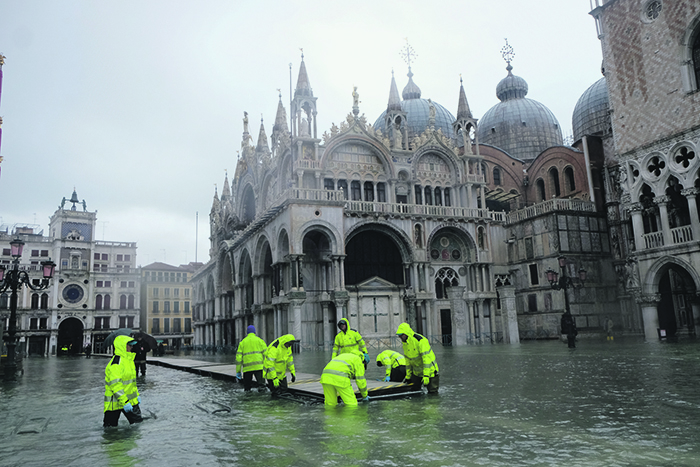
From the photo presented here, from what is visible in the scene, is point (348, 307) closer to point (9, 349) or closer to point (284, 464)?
point (9, 349)

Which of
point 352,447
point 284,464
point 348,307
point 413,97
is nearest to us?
point 284,464

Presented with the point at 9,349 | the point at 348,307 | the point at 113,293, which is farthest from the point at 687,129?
the point at 113,293

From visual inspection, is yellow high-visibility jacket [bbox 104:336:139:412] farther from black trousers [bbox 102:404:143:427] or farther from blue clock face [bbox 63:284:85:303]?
blue clock face [bbox 63:284:85:303]

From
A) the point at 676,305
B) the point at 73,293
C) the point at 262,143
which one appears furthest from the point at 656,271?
the point at 73,293

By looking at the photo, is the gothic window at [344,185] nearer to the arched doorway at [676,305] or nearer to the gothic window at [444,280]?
the gothic window at [444,280]

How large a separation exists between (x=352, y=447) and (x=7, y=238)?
80670 mm

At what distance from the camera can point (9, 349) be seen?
765 inches

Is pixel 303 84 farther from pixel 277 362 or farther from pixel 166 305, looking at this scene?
pixel 166 305

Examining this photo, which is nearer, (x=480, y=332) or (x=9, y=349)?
(x=9, y=349)

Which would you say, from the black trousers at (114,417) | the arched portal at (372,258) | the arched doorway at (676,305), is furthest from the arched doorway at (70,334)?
the black trousers at (114,417)

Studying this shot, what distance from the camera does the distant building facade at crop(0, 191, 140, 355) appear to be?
70875mm

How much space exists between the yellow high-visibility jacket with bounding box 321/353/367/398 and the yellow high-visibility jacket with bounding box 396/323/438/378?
1.18m

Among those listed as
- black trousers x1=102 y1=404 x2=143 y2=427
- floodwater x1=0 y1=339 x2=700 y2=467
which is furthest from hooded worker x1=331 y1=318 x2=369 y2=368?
black trousers x1=102 y1=404 x2=143 y2=427

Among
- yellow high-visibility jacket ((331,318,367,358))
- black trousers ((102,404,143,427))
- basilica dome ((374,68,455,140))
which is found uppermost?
basilica dome ((374,68,455,140))
